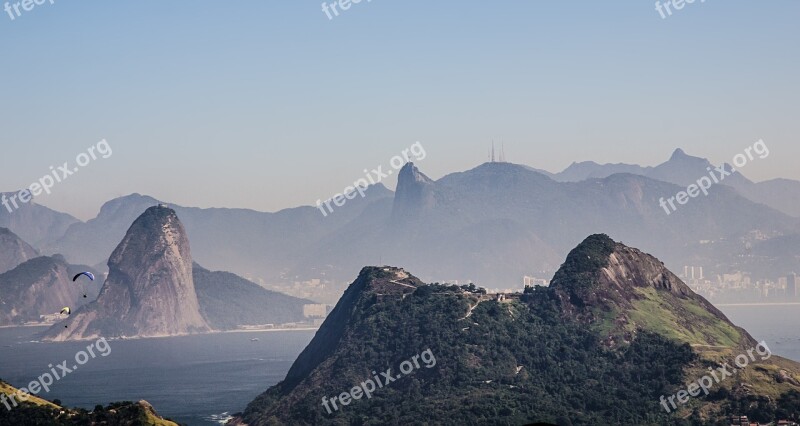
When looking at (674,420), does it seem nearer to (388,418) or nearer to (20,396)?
(388,418)

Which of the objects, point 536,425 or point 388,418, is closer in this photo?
point 536,425

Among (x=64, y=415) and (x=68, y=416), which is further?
(x=68, y=416)

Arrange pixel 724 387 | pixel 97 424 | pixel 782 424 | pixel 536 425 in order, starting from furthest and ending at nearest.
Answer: pixel 724 387 < pixel 782 424 < pixel 97 424 < pixel 536 425

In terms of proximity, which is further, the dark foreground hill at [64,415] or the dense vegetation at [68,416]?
the dark foreground hill at [64,415]

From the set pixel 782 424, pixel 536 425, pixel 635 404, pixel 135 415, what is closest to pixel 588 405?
pixel 635 404

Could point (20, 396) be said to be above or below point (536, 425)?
above

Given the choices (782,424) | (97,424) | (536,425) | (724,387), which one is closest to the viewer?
(536,425)

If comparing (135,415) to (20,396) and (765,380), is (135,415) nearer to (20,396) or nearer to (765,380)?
(20,396)

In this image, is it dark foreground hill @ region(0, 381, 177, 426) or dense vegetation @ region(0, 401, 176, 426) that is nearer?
dense vegetation @ region(0, 401, 176, 426)

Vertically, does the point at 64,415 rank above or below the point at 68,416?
above

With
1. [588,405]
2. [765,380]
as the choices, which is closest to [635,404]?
[588,405]
